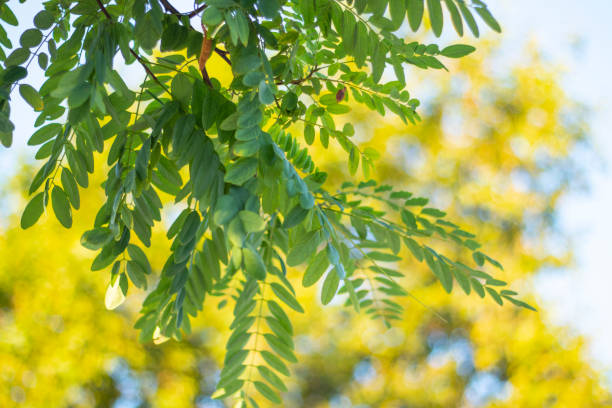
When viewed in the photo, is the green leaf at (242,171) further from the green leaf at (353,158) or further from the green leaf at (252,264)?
the green leaf at (353,158)

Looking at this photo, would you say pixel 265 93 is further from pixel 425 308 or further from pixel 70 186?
pixel 425 308

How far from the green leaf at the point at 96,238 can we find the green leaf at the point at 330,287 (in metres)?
0.25

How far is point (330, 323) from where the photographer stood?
220 inches

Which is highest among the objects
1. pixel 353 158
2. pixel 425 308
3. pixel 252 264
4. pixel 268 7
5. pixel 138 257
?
pixel 425 308

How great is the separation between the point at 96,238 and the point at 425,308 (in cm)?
419

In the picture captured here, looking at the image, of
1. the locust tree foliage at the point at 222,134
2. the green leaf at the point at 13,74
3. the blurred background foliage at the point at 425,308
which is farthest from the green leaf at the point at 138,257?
the blurred background foliage at the point at 425,308

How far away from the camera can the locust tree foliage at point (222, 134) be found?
0.49 meters

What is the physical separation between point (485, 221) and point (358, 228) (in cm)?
445

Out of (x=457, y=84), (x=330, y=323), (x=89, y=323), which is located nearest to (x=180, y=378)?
(x=89, y=323)

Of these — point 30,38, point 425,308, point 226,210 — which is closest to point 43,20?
point 30,38

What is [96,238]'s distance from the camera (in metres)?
0.58

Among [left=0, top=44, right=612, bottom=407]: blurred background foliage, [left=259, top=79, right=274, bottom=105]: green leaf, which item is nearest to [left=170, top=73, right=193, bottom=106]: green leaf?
[left=259, top=79, right=274, bottom=105]: green leaf

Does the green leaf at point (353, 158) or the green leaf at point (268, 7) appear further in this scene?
the green leaf at point (353, 158)

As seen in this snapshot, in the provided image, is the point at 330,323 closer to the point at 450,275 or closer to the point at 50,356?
the point at 50,356
